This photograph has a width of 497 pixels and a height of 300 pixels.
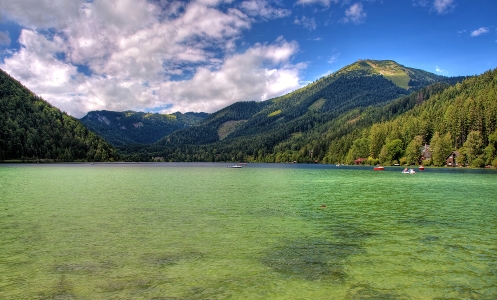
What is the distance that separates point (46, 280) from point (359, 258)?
16.3m

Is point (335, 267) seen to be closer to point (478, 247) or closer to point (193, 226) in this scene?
point (478, 247)

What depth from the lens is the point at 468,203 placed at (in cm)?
4256

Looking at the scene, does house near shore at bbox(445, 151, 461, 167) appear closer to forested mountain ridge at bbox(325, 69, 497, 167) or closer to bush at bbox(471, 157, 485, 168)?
forested mountain ridge at bbox(325, 69, 497, 167)

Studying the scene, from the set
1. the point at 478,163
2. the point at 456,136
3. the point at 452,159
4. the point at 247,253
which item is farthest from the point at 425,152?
the point at 247,253

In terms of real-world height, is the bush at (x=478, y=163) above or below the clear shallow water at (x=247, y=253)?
above

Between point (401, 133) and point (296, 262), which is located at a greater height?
point (401, 133)

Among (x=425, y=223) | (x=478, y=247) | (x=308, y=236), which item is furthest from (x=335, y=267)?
(x=425, y=223)

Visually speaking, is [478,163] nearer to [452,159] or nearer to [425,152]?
[452,159]

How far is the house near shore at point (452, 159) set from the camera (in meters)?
165

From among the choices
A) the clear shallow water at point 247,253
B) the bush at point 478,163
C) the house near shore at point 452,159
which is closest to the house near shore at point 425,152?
the house near shore at point 452,159

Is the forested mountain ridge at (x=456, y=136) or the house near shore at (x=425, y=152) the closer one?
the forested mountain ridge at (x=456, y=136)

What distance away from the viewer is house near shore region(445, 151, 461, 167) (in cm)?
16509

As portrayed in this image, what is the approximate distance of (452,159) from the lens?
167 m

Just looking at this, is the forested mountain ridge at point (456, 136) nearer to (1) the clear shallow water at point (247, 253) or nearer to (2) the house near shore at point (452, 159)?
(2) the house near shore at point (452, 159)
